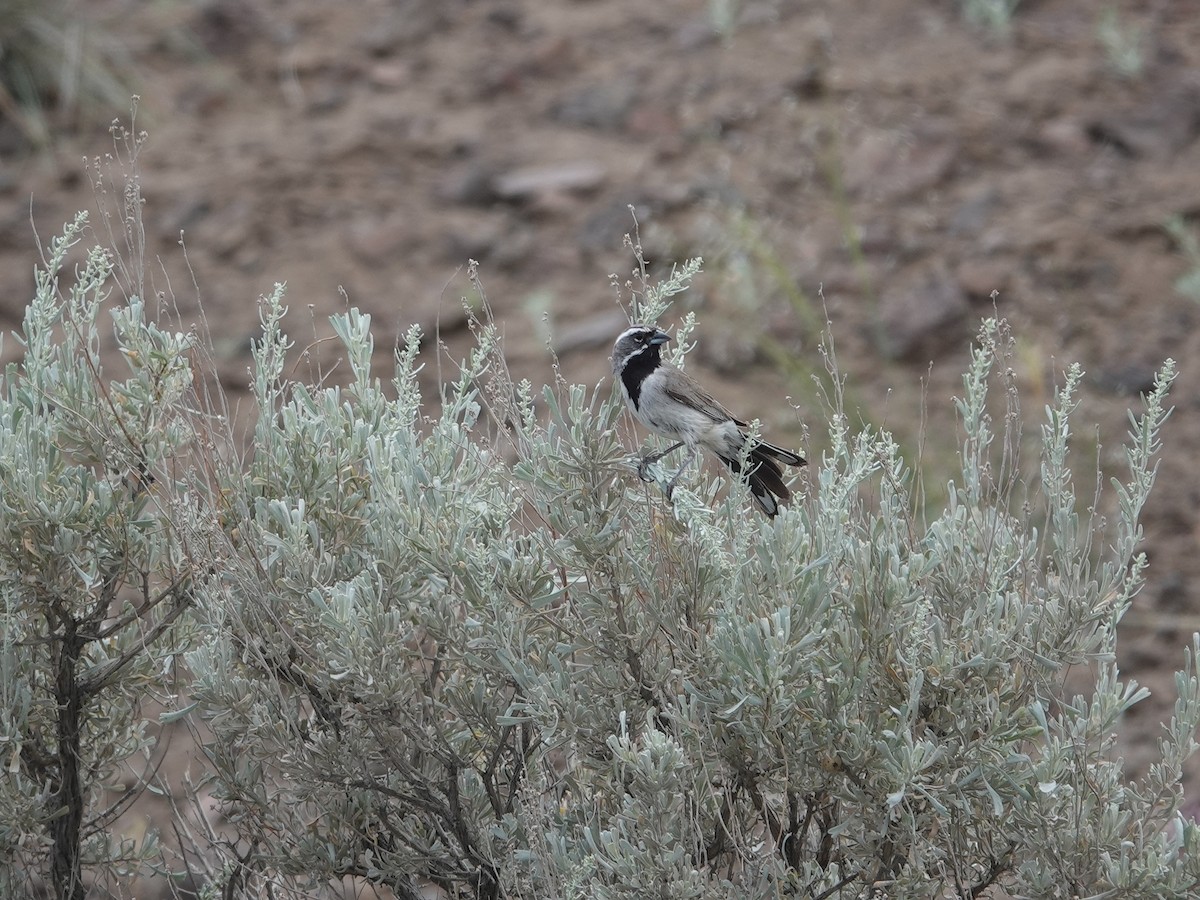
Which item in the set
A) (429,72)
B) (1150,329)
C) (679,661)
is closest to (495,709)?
(679,661)

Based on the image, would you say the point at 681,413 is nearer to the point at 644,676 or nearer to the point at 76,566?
the point at 644,676

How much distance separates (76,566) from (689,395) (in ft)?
5.73

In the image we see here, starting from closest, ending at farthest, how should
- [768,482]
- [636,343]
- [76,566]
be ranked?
[76,566], [768,482], [636,343]

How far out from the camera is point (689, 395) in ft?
13.6

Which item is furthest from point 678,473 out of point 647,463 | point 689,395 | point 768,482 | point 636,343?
point 636,343

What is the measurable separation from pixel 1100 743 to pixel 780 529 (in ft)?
2.85

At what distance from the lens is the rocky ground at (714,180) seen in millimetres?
7668

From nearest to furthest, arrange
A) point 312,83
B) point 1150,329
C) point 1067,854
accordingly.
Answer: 1. point 1067,854
2. point 1150,329
3. point 312,83

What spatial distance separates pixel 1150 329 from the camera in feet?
24.6

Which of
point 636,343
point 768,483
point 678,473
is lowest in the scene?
point 768,483

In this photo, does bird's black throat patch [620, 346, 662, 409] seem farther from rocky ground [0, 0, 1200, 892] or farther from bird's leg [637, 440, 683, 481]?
rocky ground [0, 0, 1200, 892]

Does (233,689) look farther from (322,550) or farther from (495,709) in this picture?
(495,709)

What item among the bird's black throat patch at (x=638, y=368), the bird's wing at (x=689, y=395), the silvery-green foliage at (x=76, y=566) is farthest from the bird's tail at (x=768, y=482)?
the silvery-green foliage at (x=76, y=566)

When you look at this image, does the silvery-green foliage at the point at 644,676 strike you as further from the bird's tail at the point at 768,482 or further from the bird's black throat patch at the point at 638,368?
the bird's black throat patch at the point at 638,368
